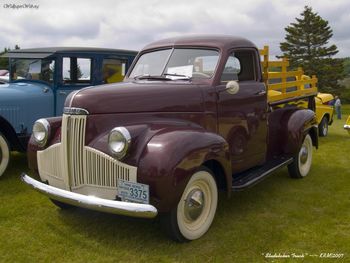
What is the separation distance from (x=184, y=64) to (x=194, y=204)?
5.24 ft

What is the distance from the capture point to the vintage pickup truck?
3.18 metres

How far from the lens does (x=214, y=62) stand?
4320 millimetres

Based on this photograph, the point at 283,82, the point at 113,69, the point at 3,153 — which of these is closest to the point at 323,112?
the point at 283,82

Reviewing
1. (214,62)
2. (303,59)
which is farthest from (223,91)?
(303,59)

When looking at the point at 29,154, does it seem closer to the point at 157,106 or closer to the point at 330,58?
the point at 157,106

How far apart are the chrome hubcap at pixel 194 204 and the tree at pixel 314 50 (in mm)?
42687

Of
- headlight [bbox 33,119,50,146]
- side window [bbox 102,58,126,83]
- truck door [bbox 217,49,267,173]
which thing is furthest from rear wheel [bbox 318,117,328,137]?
headlight [bbox 33,119,50,146]

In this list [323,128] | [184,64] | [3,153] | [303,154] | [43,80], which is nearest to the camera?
[184,64]

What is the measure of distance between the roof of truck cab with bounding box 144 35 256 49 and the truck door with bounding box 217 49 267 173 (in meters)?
0.11

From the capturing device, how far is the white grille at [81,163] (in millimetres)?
3256

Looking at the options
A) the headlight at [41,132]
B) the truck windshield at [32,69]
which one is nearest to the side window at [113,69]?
the truck windshield at [32,69]

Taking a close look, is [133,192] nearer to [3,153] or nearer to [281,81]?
[3,153]

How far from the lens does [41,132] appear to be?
153 inches

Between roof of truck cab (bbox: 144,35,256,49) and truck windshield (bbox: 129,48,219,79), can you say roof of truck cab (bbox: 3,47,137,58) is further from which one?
truck windshield (bbox: 129,48,219,79)
